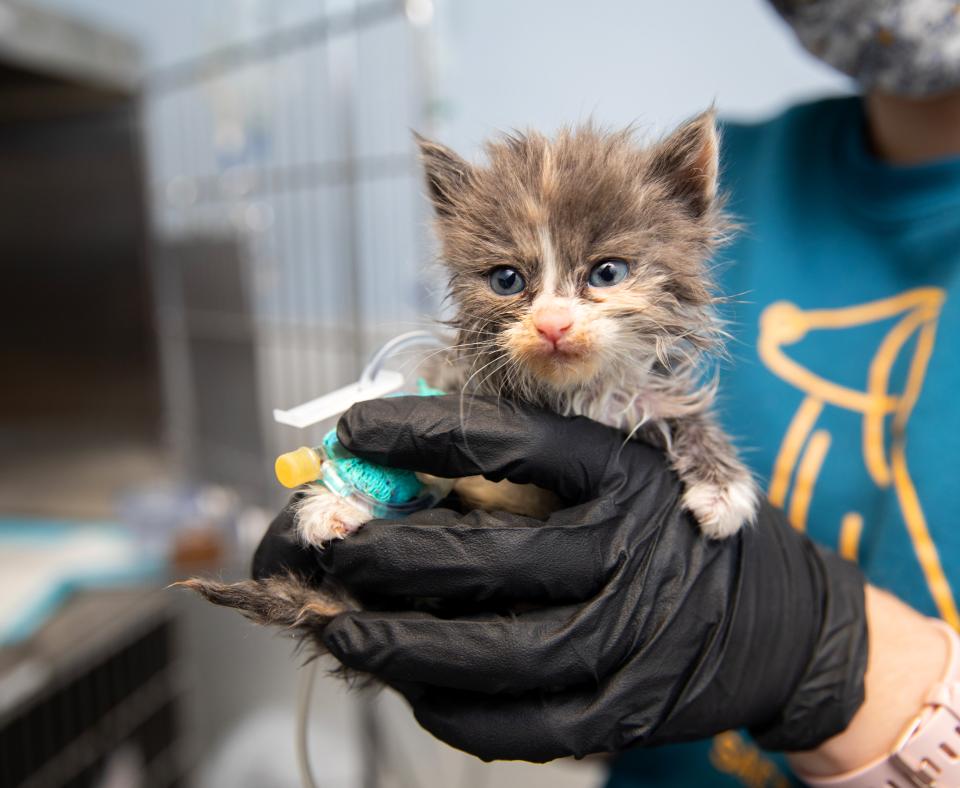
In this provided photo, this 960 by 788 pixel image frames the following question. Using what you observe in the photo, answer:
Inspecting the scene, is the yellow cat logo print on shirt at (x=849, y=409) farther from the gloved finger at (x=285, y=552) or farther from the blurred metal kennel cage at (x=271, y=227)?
the blurred metal kennel cage at (x=271, y=227)

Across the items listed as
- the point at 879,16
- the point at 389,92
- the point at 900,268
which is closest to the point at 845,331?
the point at 900,268

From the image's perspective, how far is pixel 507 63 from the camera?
Result: 2182 millimetres

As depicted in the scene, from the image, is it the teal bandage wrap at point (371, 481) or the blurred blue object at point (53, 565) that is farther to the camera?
the blurred blue object at point (53, 565)

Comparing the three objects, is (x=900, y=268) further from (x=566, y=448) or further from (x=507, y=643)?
(x=507, y=643)

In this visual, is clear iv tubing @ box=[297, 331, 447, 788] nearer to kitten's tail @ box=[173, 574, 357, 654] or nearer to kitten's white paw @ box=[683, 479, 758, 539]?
kitten's tail @ box=[173, 574, 357, 654]

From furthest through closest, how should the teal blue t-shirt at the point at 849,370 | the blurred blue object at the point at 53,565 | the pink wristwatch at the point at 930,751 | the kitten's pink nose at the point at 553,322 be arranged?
the blurred blue object at the point at 53,565 < the teal blue t-shirt at the point at 849,370 < the pink wristwatch at the point at 930,751 < the kitten's pink nose at the point at 553,322

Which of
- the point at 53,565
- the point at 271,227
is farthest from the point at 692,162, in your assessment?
the point at 53,565

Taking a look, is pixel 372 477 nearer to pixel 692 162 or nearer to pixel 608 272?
pixel 608 272

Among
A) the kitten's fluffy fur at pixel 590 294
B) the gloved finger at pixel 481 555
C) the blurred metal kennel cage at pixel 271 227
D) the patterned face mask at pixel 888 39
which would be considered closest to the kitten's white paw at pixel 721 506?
the kitten's fluffy fur at pixel 590 294

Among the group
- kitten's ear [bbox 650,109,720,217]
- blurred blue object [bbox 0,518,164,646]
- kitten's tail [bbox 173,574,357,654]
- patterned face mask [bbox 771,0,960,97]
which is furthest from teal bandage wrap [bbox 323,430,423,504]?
blurred blue object [bbox 0,518,164,646]

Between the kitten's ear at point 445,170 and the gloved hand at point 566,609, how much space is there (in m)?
0.24

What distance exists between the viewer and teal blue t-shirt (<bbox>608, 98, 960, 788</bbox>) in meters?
0.96

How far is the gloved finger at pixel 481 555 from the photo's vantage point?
70cm

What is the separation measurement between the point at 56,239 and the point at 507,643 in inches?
86.7
